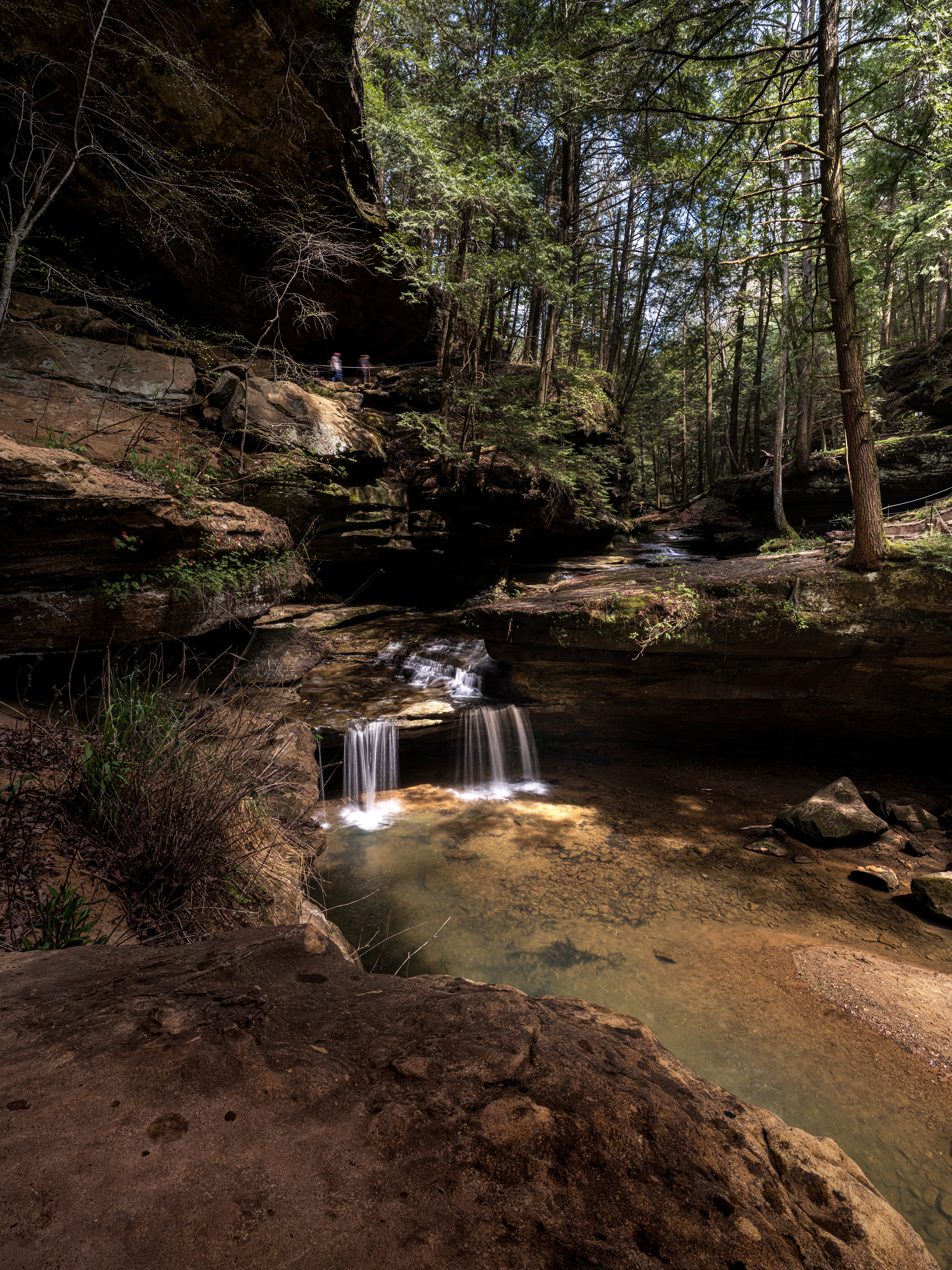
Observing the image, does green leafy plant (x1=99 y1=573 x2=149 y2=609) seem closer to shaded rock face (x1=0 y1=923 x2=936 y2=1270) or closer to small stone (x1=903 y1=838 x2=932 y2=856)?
shaded rock face (x1=0 y1=923 x2=936 y2=1270)

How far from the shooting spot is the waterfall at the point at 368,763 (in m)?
8.23

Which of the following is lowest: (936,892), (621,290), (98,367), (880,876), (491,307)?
(880,876)

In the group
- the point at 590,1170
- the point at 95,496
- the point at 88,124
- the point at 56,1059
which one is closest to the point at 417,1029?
the point at 590,1170

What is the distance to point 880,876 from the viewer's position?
5762 mm

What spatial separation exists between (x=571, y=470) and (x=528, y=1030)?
42.7 ft

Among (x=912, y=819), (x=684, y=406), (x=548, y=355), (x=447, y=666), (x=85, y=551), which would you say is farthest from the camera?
(x=684, y=406)

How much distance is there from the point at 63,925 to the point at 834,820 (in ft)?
26.7

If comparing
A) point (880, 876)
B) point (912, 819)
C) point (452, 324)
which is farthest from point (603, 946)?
point (452, 324)

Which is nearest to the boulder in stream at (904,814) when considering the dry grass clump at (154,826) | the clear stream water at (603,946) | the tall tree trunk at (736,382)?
the clear stream water at (603,946)

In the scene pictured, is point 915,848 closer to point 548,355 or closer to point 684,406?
point 548,355

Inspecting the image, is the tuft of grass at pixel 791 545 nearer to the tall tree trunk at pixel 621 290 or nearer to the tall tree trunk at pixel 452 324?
the tall tree trunk at pixel 452 324

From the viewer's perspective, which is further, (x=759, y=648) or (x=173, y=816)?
(x=759, y=648)

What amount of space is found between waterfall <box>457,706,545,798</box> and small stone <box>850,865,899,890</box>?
4566 millimetres

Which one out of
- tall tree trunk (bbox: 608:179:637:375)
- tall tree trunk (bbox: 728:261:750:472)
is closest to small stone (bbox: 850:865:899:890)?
tall tree trunk (bbox: 608:179:637:375)
